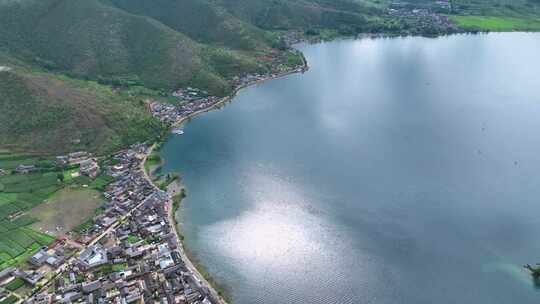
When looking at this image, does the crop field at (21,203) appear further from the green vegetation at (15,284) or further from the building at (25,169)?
the green vegetation at (15,284)

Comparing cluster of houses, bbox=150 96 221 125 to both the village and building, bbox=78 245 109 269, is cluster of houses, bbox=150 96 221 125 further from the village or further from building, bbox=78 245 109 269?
building, bbox=78 245 109 269

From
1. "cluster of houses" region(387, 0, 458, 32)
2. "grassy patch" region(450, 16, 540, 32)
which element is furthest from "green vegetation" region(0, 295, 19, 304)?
"grassy patch" region(450, 16, 540, 32)

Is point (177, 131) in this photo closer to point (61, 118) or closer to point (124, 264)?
point (61, 118)

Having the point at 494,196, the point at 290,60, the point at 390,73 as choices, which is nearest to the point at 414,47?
the point at 390,73

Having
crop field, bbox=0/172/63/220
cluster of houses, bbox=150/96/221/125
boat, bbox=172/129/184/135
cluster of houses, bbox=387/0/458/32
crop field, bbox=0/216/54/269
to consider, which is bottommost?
crop field, bbox=0/216/54/269

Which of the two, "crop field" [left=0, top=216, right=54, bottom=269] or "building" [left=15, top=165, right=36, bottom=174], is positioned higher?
"building" [left=15, top=165, right=36, bottom=174]

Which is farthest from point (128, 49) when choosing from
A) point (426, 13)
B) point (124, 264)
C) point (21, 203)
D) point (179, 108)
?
point (426, 13)

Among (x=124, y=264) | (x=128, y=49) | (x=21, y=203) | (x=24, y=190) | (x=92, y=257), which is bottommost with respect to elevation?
(x=124, y=264)

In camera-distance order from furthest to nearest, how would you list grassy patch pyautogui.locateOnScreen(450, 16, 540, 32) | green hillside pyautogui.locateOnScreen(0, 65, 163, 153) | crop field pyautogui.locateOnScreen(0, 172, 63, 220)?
1. grassy patch pyautogui.locateOnScreen(450, 16, 540, 32)
2. green hillside pyautogui.locateOnScreen(0, 65, 163, 153)
3. crop field pyautogui.locateOnScreen(0, 172, 63, 220)
